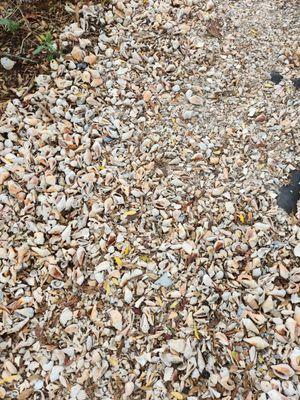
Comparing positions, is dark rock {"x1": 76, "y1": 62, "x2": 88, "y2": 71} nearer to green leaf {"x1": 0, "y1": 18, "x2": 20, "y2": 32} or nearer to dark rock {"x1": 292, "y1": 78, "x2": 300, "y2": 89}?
green leaf {"x1": 0, "y1": 18, "x2": 20, "y2": 32}

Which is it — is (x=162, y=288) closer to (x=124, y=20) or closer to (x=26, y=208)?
(x=26, y=208)

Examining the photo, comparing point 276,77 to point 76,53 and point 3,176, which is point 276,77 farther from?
point 3,176

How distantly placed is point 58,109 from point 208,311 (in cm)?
135

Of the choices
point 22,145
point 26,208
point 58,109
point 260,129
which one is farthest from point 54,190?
point 260,129

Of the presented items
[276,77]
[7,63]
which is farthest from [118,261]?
[276,77]

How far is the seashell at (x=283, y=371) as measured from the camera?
194 centimetres

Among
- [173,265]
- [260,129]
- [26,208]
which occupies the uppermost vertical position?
[260,129]

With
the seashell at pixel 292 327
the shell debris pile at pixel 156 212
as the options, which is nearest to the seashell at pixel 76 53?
the shell debris pile at pixel 156 212

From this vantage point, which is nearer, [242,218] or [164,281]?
[164,281]

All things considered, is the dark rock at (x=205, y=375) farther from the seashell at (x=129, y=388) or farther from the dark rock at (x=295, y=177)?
the dark rock at (x=295, y=177)

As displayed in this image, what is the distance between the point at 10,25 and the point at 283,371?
228 centimetres

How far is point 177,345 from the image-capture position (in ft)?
→ 6.59

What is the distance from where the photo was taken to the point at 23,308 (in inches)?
83.4

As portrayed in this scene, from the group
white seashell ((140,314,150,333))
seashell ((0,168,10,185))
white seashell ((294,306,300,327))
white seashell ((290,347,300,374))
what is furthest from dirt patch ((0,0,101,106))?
white seashell ((290,347,300,374))
